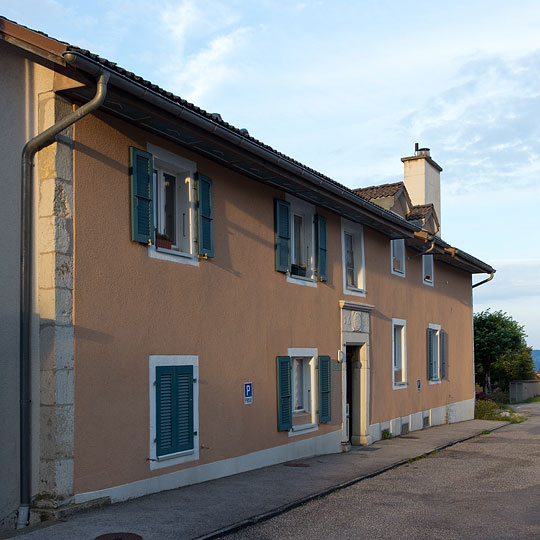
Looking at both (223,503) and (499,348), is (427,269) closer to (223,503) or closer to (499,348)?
(223,503)

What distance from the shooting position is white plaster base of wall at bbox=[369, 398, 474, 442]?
653 inches

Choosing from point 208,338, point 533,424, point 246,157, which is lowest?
point 533,424

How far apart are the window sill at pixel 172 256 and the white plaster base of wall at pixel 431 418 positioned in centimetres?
757

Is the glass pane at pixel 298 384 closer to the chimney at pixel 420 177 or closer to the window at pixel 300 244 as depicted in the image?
the window at pixel 300 244

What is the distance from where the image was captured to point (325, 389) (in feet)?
45.3

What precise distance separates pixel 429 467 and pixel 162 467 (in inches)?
211

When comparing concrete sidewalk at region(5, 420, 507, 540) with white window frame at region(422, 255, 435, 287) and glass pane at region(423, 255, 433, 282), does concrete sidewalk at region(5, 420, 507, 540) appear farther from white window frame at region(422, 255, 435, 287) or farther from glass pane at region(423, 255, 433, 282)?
glass pane at region(423, 255, 433, 282)

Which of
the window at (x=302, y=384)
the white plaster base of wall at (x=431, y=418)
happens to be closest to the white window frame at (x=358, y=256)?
the window at (x=302, y=384)

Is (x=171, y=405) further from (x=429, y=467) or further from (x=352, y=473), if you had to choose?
(x=429, y=467)

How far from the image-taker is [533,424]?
73.2ft

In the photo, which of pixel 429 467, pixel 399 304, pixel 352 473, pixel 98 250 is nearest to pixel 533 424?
pixel 399 304

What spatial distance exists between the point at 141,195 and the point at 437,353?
14.0 meters

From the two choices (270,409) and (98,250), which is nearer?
(98,250)

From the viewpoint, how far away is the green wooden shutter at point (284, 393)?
12.2 m
